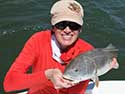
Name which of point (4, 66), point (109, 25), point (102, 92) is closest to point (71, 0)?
point (102, 92)

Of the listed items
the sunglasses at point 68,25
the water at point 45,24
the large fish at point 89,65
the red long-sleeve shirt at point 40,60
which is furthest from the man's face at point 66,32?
the water at point 45,24

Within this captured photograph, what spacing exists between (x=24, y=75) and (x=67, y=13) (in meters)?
0.79

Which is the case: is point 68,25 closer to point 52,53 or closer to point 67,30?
point 67,30

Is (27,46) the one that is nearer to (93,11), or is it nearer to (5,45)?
(5,45)

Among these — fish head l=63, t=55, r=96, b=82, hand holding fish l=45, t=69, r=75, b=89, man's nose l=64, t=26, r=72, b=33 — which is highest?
man's nose l=64, t=26, r=72, b=33

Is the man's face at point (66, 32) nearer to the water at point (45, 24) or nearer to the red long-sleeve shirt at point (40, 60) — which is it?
the red long-sleeve shirt at point (40, 60)

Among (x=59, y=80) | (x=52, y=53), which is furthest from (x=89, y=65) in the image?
(x=52, y=53)

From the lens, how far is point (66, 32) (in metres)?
4.03

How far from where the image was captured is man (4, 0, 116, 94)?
12.4 ft

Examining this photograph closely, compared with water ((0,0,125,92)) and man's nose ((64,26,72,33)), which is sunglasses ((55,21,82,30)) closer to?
man's nose ((64,26,72,33))

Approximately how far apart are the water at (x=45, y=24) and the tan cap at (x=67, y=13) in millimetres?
3637

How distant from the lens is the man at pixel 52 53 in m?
3.77

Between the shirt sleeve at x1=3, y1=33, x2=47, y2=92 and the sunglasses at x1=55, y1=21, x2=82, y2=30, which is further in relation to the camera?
the sunglasses at x1=55, y1=21, x2=82, y2=30

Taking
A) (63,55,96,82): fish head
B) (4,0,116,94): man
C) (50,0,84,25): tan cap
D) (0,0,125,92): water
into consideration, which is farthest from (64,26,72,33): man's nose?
(0,0,125,92): water
